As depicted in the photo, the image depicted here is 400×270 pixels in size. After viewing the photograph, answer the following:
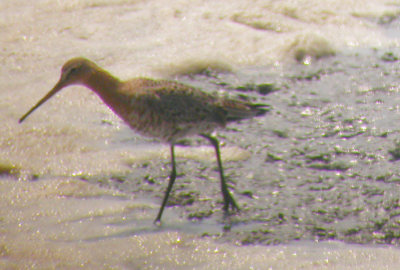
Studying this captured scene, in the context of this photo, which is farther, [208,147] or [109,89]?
[208,147]

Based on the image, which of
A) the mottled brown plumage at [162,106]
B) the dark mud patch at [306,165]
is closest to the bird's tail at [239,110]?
the mottled brown plumage at [162,106]

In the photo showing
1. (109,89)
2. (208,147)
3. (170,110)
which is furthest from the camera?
(208,147)

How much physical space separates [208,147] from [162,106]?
2.79ft

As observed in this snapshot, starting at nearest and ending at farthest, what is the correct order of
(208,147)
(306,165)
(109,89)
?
(109,89) < (306,165) < (208,147)

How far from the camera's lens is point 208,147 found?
4.79m

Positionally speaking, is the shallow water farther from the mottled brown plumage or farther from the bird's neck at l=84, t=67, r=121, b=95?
the bird's neck at l=84, t=67, r=121, b=95

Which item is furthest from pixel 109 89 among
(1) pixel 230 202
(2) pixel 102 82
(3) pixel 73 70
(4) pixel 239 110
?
(1) pixel 230 202

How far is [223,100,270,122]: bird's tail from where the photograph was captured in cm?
418

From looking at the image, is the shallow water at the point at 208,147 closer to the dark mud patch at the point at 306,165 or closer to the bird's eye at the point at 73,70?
the dark mud patch at the point at 306,165

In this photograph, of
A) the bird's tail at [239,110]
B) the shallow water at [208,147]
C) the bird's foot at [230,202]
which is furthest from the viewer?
the bird's tail at [239,110]

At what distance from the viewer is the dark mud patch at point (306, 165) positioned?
3922 mm

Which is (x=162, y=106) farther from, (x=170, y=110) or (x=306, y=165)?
(x=306, y=165)

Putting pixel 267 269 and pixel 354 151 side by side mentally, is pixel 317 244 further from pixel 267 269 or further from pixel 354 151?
pixel 354 151

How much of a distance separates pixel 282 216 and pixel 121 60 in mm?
2299
